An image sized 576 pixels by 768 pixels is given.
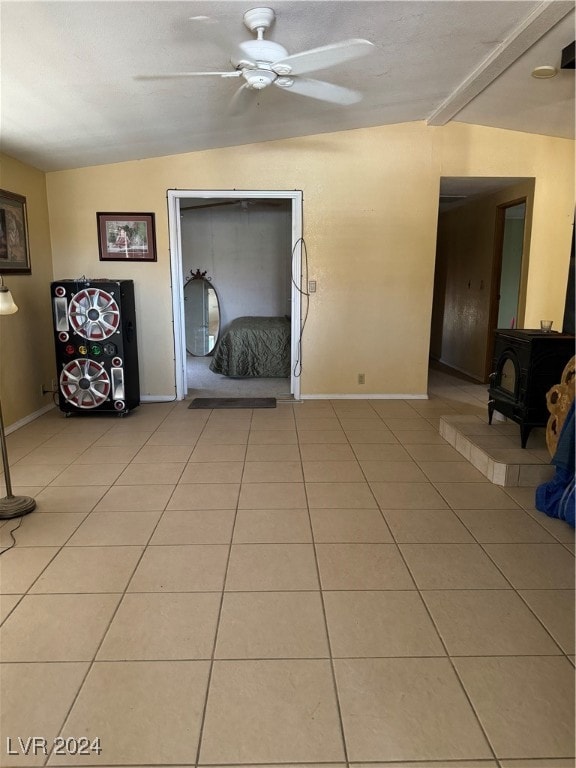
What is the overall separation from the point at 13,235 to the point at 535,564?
4396 millimetres

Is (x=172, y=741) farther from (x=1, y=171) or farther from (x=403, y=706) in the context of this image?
(x=1, y=171)

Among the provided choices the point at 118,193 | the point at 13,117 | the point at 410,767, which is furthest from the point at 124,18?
the point at 410,767

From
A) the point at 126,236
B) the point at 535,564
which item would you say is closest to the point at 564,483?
the point at 535,564

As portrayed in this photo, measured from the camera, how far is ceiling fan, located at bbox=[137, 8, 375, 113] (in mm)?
2453

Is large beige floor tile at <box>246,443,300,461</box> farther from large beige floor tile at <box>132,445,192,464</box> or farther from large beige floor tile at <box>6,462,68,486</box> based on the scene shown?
large beige floor tile at <box>6,462,68,486</box>

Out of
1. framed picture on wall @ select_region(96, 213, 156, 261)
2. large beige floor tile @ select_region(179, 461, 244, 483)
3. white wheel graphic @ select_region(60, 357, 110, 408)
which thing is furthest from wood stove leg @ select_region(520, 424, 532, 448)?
framed picture on wall @ select_region(96, 213, 156, 261)

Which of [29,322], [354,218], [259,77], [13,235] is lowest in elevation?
[29,322]

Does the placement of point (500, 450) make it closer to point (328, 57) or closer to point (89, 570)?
point (89, 570)

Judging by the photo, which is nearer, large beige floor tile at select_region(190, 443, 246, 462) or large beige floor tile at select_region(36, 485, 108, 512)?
large beige floor tile at select_region(36, 485, 108, 512)

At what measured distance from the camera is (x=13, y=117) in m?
3.25

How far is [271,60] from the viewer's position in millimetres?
2617

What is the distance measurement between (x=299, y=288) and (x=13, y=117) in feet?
9.00

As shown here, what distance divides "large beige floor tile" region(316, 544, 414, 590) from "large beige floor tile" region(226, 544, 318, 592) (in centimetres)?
6

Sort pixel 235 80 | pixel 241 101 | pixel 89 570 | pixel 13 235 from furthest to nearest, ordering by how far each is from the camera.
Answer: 1. pixel 13 235
2. pixel 241 101
3. pixel 235 80
4. pixel 89 570
